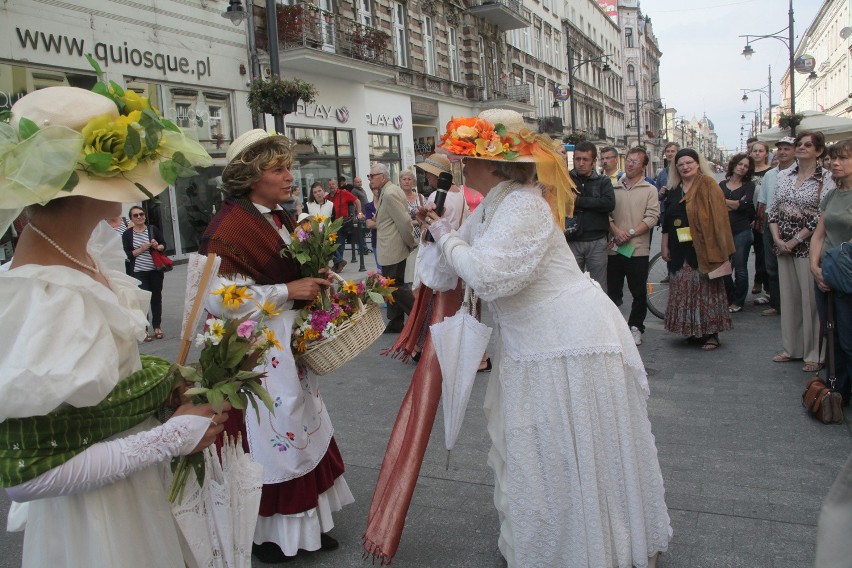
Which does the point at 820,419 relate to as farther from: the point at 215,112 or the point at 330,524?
the point at 215,112

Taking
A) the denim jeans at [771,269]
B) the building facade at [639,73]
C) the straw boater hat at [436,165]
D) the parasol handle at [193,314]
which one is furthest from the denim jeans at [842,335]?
the building facade at [639,73]

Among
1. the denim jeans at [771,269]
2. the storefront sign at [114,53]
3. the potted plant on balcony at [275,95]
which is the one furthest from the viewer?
the potted plant on balcony at [275,95]

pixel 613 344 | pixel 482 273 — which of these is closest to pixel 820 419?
pixel 613 344

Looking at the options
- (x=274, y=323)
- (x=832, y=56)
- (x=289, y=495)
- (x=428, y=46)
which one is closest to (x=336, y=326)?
(x=274, y=323)

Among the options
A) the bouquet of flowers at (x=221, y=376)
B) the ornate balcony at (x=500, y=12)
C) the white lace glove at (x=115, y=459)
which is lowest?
the white lace glove at (x=115, y=459)

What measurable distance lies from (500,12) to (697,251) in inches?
969

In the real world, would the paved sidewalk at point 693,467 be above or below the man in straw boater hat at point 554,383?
below

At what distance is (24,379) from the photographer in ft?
4.63

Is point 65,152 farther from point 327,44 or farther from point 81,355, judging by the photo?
point 327,44

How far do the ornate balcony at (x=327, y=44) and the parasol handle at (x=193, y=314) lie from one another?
14.7 m

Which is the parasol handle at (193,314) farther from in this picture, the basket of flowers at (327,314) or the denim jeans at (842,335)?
the denim jeans at (842,335)

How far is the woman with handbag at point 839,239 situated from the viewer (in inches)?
172

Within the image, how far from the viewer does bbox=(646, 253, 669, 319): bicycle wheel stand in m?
8.16

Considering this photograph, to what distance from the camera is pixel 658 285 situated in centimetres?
834
